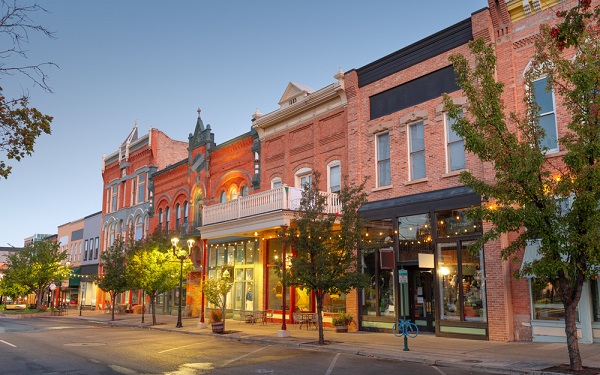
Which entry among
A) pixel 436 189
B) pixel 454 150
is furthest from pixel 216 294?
pixel 454 150

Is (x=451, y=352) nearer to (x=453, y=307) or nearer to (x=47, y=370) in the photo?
(x=453, y=307)

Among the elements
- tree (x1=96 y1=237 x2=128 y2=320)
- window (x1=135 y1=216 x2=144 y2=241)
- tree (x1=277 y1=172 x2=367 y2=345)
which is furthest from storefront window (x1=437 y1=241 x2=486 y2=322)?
window (x1=135 y1=216 x2=144 y2=241)

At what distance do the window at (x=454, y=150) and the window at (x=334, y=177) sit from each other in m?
6.00

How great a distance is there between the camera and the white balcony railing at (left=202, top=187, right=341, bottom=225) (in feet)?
72.2

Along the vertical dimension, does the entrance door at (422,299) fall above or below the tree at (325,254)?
below

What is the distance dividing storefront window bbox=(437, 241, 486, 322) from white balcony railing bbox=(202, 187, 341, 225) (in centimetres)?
505

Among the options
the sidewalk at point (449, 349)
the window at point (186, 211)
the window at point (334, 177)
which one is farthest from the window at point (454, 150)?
the window at point (186, 211)

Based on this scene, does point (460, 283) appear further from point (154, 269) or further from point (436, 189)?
point (154, 269)

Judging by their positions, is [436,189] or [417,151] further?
[417,151]

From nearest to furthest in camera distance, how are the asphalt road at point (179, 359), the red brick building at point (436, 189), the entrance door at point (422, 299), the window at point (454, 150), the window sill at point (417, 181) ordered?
the asphalt road at point (179, 359) → the red brick building at point (436, 189) → the window at point (454, 150) → the entrance door at point (422, 299) → the window sill at point (417, 181)

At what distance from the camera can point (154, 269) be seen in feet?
93.2

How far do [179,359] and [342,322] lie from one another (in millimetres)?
8816

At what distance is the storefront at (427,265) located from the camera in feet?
59.5

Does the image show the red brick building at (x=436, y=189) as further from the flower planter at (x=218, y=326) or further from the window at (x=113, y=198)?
the window at (x=113, y=198)
